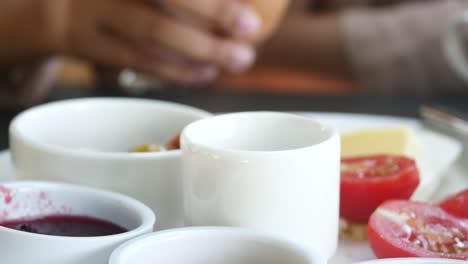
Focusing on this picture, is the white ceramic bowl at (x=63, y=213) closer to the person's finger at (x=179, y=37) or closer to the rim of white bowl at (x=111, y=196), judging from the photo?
the rim of white bowl at (x=111, y=196)

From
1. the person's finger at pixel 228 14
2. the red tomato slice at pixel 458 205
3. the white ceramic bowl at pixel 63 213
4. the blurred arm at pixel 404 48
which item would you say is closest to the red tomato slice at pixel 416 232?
the red tomato slice at pixel 458 205

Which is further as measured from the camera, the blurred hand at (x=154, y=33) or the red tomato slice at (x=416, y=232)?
the blurred hand at (x=154, y=33)

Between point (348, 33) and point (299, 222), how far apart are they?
67.6 inches

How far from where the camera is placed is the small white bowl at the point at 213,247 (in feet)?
2.22

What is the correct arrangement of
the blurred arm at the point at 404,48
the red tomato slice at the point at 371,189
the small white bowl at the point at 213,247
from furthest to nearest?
the blurred arm at the point at 404,48
the red tomato slice at the point at 371,189
the small white bowl at the point at 213,247

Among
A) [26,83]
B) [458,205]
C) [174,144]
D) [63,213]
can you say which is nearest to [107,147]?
[174,144]

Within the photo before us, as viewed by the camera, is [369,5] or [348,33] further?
[369,5]

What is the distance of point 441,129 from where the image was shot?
125cm

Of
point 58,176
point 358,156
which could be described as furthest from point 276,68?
point 58,176

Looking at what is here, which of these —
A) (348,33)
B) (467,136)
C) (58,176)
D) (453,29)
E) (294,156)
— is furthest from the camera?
(348,33)

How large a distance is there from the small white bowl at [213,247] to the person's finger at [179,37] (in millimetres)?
971

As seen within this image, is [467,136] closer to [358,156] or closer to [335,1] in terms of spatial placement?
[358,156]

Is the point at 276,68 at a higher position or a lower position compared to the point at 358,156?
lower

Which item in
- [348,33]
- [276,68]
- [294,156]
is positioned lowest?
[276,68]
